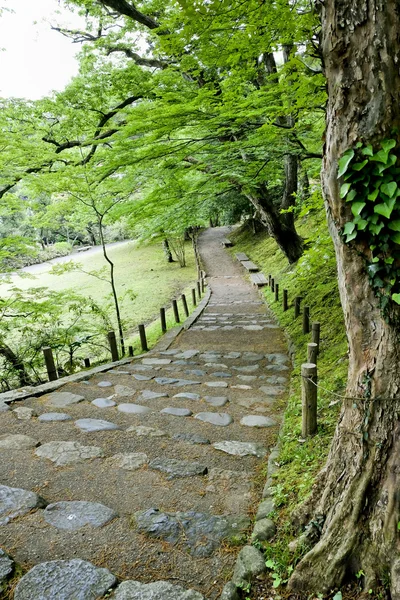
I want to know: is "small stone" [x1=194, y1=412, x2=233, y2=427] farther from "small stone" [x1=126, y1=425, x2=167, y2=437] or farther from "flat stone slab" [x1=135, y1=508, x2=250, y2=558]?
"flat stone slab" [x1=135, y1=508, x2=250, y2=558]

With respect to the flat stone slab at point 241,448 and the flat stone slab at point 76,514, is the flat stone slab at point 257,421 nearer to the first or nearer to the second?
the flat stone slab at point 241,448

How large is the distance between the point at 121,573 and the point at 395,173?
2.63 m

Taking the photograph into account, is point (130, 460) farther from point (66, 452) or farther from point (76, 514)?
point (76, 514)

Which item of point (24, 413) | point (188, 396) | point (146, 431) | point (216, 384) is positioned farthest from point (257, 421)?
point (24, 413)

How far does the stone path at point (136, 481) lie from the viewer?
208 cm

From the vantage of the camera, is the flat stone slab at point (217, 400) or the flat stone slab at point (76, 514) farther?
the flat stone slab at point (217, 400)

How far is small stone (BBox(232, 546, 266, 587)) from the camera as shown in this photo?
2.04m

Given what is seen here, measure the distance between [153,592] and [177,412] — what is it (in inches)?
92.8

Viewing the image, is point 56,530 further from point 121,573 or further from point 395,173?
point 395,173

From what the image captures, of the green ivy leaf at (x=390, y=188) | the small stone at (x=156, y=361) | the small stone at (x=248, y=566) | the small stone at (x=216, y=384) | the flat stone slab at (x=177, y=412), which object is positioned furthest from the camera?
the small stone at (x=156, y=361)

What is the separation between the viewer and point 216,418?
4113 millimetres

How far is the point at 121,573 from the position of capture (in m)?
2.09

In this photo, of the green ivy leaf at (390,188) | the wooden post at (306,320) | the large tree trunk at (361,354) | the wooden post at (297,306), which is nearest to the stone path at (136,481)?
the large tree trunk at (361,354)

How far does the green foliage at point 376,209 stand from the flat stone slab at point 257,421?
8.20 feet
